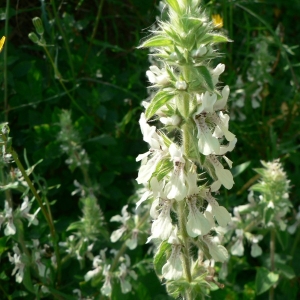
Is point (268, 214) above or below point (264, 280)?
above

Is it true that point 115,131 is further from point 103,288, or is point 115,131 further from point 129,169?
point 103,288

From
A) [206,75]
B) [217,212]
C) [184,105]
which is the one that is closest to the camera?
[206,75]

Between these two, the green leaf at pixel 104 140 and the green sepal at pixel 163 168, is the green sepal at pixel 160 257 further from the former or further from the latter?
the green leaf at pixel 104 140

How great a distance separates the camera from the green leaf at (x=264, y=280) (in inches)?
80.7

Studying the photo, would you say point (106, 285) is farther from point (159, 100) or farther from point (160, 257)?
point (159, 100)

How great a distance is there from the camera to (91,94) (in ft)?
8.48

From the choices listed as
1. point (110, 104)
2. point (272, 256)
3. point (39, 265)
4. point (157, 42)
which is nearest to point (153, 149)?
point (157, 42)

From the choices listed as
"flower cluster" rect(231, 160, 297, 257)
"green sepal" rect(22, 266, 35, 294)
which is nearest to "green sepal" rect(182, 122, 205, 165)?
"flower cluster" rect(231, 160, 297, 257)

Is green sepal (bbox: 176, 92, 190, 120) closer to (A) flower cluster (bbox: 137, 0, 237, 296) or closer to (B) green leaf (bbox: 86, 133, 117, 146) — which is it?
(A) flower cluster (bbox: 137, 0, 237, 296)

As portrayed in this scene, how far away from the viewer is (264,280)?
208 cm

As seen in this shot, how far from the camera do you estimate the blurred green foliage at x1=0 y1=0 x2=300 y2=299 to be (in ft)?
7.72

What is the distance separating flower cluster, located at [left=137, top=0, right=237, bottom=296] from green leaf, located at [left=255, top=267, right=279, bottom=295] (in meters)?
0.66

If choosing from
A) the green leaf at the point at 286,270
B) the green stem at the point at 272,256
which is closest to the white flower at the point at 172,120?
the green stem at the point at 272,256

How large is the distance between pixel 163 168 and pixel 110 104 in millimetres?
1498
